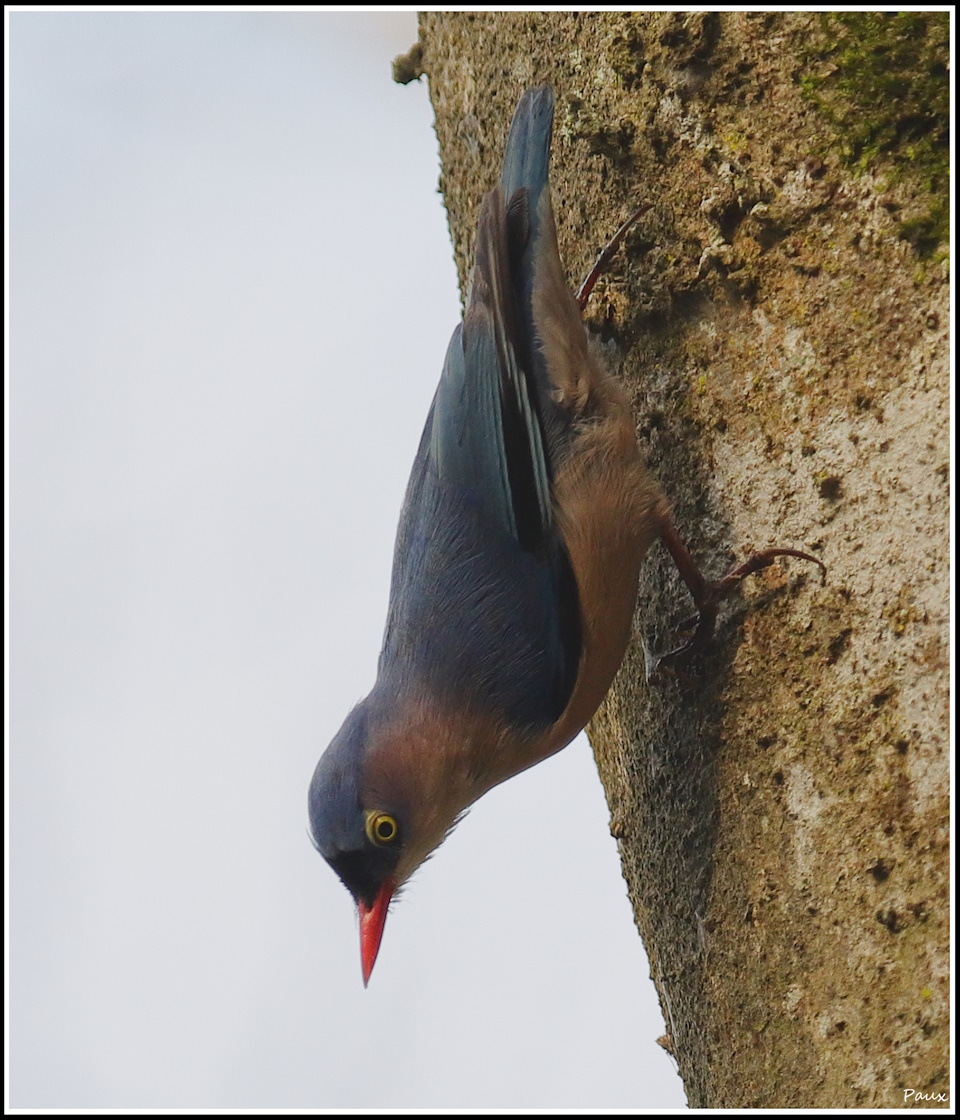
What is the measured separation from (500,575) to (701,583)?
26.0 inches

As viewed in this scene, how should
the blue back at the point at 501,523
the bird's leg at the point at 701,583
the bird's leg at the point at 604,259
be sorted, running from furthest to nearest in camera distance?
the blue back at the point at 501,523 < the bird's leg at the point at 604,259 < the bird's leg at the point at 701,583

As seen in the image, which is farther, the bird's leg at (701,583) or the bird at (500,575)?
the bird at (500,575)

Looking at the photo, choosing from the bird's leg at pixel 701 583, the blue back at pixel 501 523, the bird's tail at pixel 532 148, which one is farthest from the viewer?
the blue back at pixel 501 523

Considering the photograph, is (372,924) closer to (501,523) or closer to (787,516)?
(501,523)

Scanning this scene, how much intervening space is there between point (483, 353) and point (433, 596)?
74 cm

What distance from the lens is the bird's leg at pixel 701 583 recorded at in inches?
116

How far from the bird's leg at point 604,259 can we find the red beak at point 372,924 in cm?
187

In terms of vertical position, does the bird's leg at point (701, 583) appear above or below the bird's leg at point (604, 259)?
below

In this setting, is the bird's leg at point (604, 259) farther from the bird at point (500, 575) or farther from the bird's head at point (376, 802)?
the bird's head at point (376, 802)

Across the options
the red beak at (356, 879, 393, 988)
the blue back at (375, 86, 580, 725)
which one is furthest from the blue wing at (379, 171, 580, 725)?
the red beak at (356, 879, 393, 988)

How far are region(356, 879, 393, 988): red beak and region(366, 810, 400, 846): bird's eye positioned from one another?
0.51 feet

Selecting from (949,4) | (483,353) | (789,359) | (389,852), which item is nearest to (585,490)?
(483,353)

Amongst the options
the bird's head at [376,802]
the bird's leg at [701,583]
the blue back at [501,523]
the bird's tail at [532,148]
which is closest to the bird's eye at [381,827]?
the bird's head at [376,802]

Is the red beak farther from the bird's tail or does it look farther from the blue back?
the bird's tail
